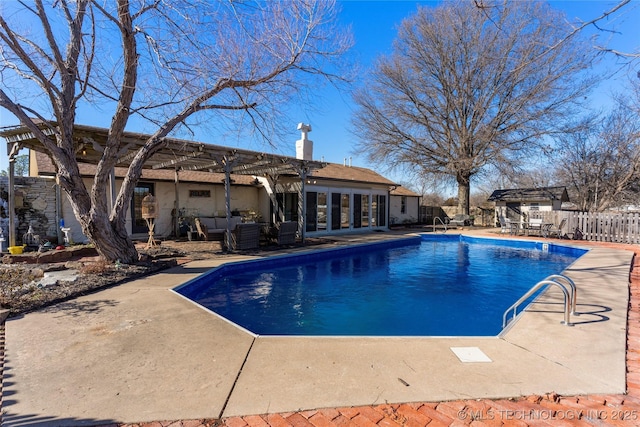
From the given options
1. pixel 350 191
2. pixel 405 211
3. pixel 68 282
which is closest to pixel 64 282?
pixel 68 282

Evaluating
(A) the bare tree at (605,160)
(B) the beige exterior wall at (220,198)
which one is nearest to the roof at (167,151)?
(B) the beige exterior wall at (220,198)

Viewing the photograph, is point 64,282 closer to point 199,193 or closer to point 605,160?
point 199,193

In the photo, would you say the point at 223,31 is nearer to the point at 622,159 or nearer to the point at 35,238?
the point at 35,238

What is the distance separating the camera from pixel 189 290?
19.6 feet

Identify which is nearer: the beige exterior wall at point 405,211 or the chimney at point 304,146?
the chimney at point 304,146

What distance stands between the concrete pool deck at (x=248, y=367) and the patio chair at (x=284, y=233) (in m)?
6.88

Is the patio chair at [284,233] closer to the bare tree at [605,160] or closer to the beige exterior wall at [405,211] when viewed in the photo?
the beige exterior wall at [405,211]

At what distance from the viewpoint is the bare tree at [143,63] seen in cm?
615

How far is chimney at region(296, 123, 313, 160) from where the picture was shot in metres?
12.1

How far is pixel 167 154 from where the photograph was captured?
32.4 ft

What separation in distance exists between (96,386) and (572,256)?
1375 cm

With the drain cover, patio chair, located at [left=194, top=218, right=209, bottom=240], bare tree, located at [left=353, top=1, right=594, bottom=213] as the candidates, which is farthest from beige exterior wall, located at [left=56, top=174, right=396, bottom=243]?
the drain cover

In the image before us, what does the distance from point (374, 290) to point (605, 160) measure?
53.0 feet

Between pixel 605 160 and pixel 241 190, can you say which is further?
pixel 605 160
